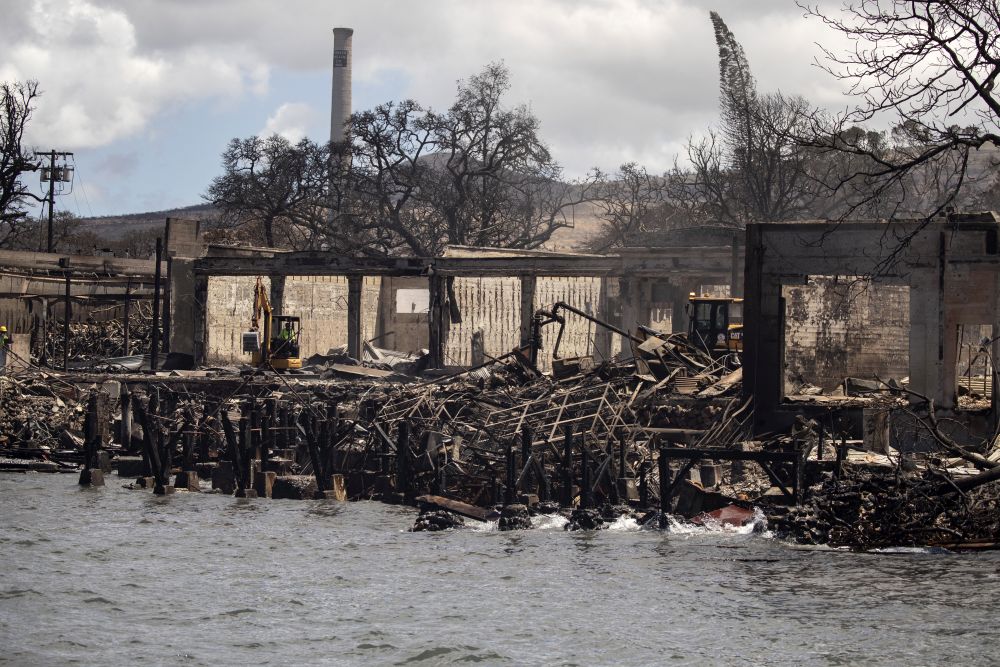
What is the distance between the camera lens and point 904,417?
23.6 meters

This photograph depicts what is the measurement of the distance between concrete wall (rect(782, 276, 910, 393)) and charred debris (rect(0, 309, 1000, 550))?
10.2 feet

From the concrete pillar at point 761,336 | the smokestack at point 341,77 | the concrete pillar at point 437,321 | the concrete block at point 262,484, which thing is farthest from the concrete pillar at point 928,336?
the smokestack at point 341,77

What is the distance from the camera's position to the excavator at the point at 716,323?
3114cm

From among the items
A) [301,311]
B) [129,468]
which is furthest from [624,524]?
[301,311]

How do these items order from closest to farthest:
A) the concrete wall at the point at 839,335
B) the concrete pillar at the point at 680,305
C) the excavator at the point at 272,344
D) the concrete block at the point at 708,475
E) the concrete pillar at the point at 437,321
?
the concrete block at the point at 708,475, the concrete wall at the point at 839,335, the excavator at the point at 272,344, the concrete pillar at the point at 437,321, the concrete pillar at the point at 680,305

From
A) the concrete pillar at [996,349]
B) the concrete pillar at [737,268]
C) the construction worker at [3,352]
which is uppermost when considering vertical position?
the concrete pillar at [737,268]

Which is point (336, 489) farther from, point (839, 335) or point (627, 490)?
point (839, 335)

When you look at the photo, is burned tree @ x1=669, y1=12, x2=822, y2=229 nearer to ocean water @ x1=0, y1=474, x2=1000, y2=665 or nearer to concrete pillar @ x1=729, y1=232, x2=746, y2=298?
concrete pillar @ x1=729, y1=232, x2=746, y2=298

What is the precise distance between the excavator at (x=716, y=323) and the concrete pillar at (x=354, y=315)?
45.7ft

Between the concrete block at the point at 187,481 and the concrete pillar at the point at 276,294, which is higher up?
the concrete pillar at the point at 276,294

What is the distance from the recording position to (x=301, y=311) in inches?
1921

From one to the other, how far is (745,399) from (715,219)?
33.0 m

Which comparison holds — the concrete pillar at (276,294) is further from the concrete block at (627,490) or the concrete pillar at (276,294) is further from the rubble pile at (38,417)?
the concrete block at (627,490)

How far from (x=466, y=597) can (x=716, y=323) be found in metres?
17.2
